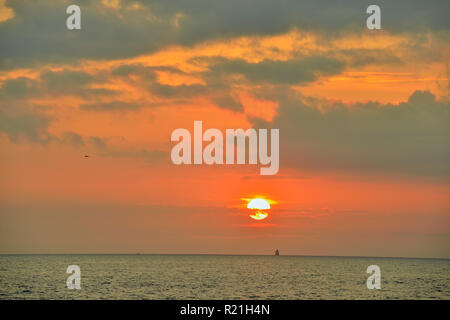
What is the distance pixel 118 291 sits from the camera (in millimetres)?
98500
